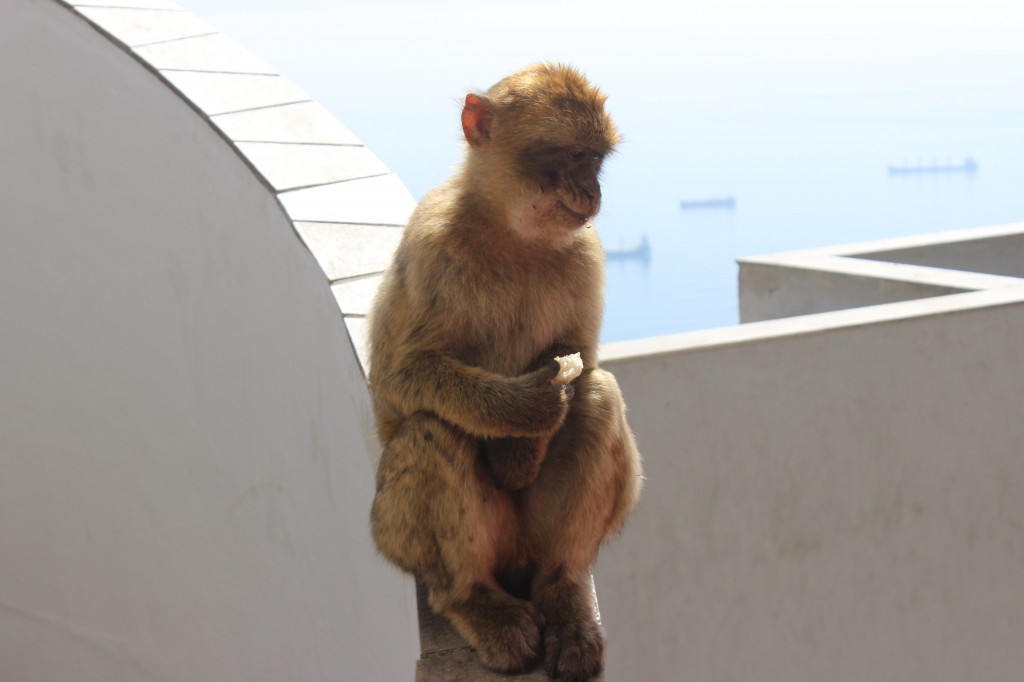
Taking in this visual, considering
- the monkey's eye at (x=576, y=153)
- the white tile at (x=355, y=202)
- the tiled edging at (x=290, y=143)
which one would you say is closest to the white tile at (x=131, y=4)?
the tiled edging at (x=290, y=143)

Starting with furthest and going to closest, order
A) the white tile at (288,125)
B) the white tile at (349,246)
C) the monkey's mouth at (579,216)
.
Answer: the white tile at (288,125)
the white tile at (349,246)
the monkey's mouth at (579,216)

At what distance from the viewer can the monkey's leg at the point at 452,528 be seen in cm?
210

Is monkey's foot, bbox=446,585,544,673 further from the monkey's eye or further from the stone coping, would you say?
the stone coping

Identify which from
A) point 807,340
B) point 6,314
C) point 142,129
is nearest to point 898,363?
point 807,340

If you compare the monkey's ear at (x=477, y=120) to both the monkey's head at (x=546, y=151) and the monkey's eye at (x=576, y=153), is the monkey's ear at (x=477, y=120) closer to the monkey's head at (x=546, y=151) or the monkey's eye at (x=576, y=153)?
the monkey's head at (x=546, y=151)

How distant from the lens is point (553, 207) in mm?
2207

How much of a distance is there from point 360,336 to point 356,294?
0.25m

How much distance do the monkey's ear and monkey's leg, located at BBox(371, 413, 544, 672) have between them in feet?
1.87

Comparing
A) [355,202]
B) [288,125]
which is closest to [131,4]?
[288,125]

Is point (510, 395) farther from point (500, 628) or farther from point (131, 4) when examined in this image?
point (131, 4)

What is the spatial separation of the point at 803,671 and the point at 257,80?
324 cm

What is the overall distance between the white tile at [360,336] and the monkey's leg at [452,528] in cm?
47

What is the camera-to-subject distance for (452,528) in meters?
2.11

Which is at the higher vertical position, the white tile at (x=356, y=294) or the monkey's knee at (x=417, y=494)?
the white tile at (x=356, y=294)
